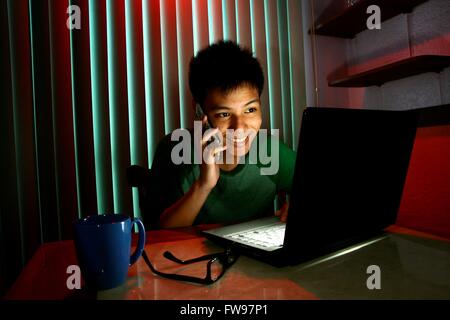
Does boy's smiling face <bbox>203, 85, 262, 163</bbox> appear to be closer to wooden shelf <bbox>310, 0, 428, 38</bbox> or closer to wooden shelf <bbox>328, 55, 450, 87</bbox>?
wooden shelf <bbox>328, 55, 450, 87</bbox>

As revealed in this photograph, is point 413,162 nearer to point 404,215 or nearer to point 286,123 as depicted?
point 404,215

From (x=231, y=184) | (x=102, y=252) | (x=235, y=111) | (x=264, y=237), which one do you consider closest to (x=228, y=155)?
(x=231, y=184)

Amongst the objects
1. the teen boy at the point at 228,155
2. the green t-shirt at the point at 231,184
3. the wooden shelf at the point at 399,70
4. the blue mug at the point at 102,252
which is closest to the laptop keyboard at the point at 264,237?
the blue mug at the point at 102,252

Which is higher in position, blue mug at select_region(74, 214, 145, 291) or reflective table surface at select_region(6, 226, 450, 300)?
blue mug at select_region(74, 214, 145, 291)

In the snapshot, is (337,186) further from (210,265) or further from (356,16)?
(356,16)

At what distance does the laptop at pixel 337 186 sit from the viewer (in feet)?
1.71

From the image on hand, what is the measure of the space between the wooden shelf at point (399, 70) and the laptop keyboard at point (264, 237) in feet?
3.59

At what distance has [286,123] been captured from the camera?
7.45 ft

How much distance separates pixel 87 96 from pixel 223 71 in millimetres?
891

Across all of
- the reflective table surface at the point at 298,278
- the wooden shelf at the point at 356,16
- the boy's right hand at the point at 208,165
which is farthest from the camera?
the wooden shelf at the point at 356,16

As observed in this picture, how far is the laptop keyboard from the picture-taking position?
2.13 ft

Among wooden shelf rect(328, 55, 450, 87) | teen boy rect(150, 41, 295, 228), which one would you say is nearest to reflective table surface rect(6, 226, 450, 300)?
teen boy rect(150, 41, 295, 228)

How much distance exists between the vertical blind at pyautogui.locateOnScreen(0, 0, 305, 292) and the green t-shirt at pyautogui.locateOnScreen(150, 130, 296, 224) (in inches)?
20.9

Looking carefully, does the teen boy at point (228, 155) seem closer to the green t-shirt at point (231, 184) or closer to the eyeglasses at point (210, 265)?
the green t-shirt at point (231, 184)
